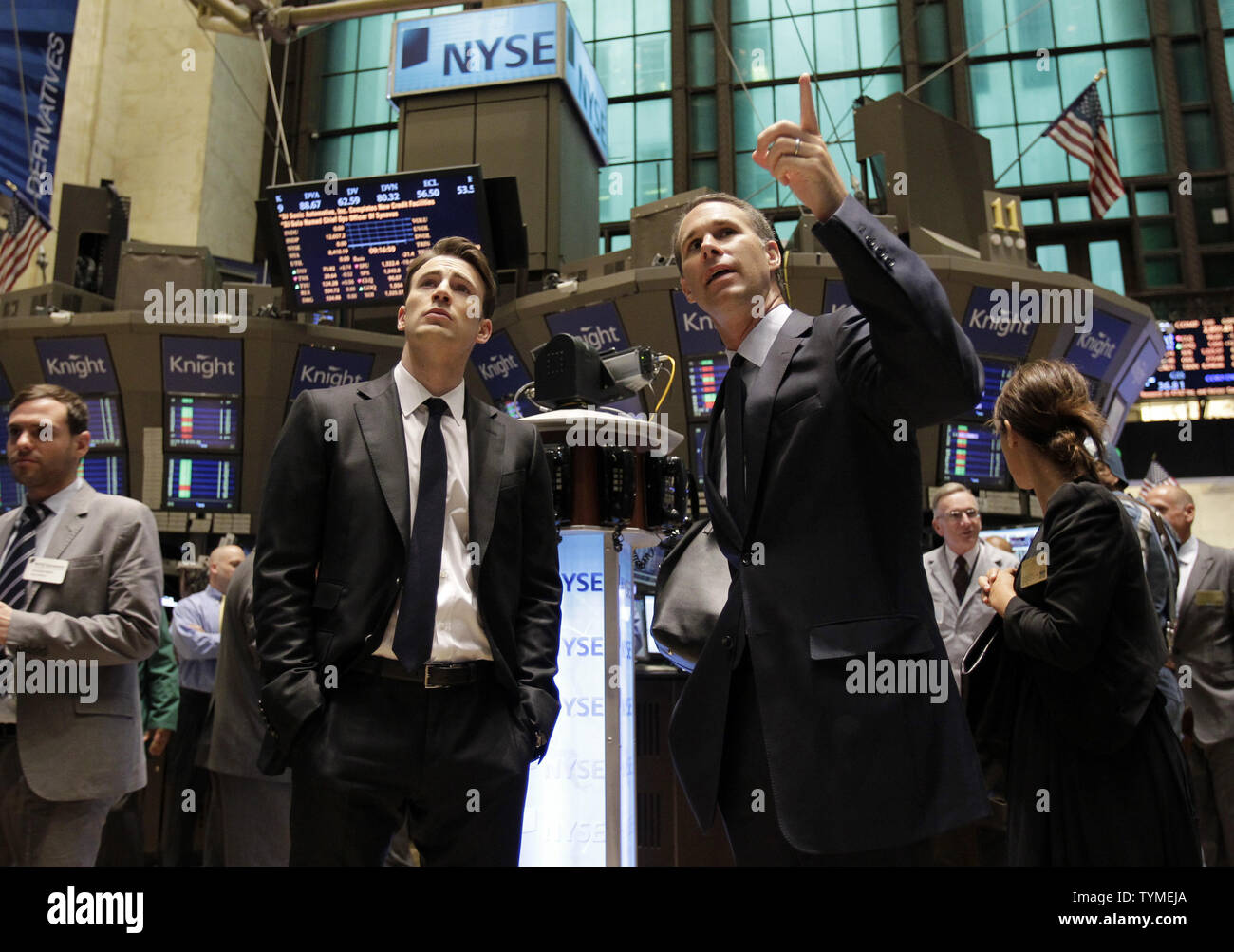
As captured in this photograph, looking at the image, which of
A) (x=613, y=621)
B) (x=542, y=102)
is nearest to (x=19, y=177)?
(x=542, y=102)

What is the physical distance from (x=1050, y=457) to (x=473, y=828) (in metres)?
1.56

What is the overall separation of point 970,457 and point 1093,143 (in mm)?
4083

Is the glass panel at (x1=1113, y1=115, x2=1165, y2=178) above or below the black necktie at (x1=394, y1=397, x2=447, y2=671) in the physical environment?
above

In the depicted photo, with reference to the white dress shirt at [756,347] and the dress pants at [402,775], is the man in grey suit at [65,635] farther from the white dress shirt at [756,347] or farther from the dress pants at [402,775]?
the white dress shirt at [756,347]

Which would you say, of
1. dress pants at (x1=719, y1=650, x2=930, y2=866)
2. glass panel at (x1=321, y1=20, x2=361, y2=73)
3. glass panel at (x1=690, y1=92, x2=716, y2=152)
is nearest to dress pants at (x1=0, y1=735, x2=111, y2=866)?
dress pants at (x1=719, y1=650, x2=930, y2=866)

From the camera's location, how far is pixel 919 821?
1.52 m

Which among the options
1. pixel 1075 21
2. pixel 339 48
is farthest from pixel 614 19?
pixel 1075 21

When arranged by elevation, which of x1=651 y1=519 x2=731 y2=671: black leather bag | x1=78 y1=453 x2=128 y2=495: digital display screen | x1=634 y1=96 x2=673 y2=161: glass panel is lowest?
x1=651 y1=519 x2=731 y2=671: black leather bag

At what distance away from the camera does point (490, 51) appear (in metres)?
10.6

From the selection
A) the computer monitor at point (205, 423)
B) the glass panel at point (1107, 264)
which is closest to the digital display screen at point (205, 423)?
the computer monitor at point (205, 423)

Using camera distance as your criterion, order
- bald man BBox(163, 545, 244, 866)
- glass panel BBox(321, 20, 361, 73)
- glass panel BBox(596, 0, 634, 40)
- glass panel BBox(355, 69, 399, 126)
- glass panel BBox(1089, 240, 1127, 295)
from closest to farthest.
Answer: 1. bald man BBox(163, 545, 244, 866)
2. glass panel BBox(1089, 240, 1127, 295)
3. glass panel BBox(596, 0, 634, 40)
4. glass panel BBox(355, 69, 399, 126)
5. glass panel BBox(321, 20, 361, 73)

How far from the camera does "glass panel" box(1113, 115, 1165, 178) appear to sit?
1457 centimetres

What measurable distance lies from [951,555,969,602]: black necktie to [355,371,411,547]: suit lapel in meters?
3.83

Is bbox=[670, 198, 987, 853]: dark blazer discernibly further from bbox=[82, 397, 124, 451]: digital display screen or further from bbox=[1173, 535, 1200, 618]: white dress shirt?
bbox=[82, 397, 124, 451]: digital display screen
